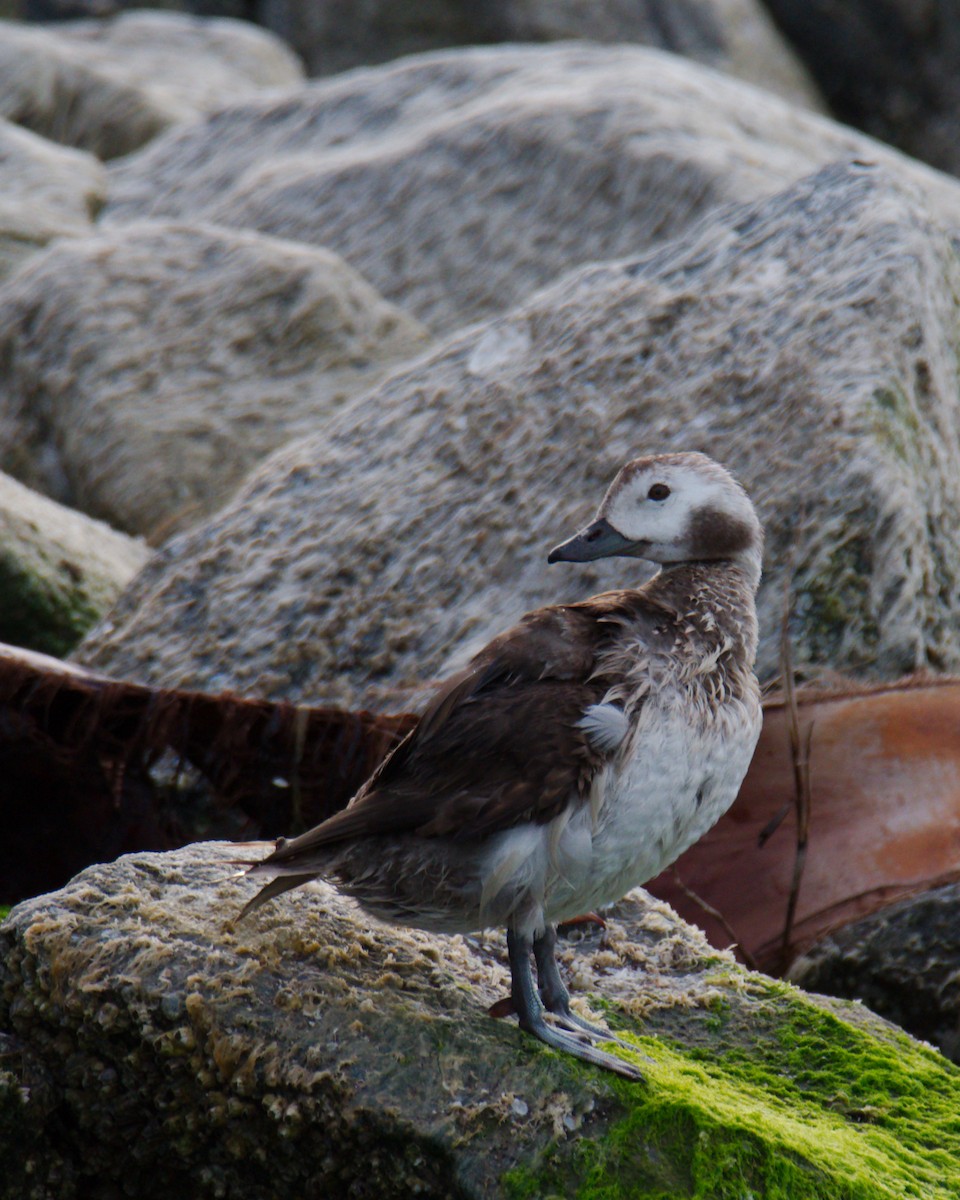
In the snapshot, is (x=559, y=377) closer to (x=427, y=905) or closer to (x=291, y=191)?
(x=427, y=905)

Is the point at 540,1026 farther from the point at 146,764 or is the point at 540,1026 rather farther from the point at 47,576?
the point at 47,576

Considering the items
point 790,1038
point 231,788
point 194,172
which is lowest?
point 194,172

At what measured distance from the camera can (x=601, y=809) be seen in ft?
10.2

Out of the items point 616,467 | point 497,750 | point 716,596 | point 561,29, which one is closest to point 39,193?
point 616,467

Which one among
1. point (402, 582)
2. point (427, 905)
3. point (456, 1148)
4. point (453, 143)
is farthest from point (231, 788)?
point (453, 143)

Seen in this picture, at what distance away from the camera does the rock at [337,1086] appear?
9.78 feet

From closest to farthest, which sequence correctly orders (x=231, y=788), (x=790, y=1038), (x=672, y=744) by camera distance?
(x=672, y=744)
(x=790, y=1038)
(x=231, y=788)

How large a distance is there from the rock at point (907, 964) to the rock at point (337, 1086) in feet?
2.47

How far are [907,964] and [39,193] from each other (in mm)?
10434

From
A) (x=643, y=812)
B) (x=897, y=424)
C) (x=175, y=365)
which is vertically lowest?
(x=175, y=365)

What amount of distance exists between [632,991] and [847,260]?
3.18 meters

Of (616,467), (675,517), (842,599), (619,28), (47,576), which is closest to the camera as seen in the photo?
(675,517)

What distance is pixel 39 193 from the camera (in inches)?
496

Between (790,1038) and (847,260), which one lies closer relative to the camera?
(790,1038)
